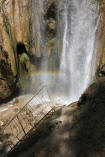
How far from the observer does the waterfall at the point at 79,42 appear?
8250mm

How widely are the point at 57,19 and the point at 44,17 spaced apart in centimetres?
76

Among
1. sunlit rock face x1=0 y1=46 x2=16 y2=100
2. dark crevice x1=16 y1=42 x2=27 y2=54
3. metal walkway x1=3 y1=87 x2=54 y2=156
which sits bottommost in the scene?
metal walkway x1=3 y1=87 x2=54 y2=156

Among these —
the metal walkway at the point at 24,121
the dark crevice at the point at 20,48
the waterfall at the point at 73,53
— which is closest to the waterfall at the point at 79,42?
the waterfall at the point at 73,53

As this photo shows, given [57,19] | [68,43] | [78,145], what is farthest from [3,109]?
[78,145]

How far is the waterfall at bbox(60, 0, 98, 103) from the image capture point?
825 cm

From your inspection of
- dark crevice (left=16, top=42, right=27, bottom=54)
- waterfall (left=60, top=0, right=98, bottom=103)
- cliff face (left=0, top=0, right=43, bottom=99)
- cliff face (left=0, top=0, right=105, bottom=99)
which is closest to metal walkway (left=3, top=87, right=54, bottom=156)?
cliff face (left=0, top=0, right=43, bottom=99)

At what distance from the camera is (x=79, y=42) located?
8992 mm

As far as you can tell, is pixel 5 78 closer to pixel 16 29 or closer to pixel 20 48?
pixel 20 48

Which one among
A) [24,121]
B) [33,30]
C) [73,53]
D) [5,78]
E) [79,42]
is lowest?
[24,121]

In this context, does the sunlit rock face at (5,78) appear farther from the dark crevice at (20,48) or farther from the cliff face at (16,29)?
the dark crevice at (20,48)

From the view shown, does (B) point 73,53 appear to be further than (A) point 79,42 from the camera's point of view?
Yes

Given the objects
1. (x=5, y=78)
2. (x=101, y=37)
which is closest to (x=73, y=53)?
(x=101, y=37)

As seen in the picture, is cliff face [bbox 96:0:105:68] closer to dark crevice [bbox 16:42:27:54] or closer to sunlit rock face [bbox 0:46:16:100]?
dark crevice [bbox 16:42:27:54]

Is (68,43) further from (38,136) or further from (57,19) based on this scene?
(38,136)
